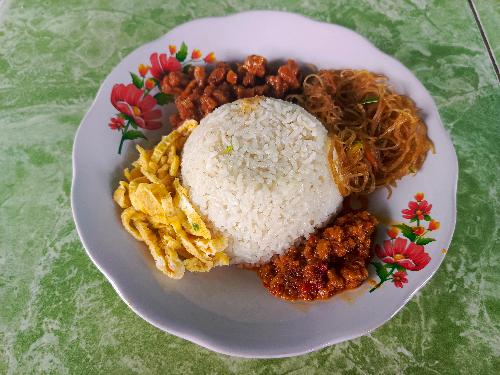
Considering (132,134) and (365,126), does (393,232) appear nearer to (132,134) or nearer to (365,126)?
(365,126)

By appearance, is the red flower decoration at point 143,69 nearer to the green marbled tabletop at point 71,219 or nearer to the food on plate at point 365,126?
the green marbled tabletop at point 71,219

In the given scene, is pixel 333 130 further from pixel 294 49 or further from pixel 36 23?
pixel 36 23

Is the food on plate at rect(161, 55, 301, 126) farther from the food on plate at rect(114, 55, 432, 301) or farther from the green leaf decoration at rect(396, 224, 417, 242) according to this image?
the green leaf decoration at rect(396, 224, 417, 242)

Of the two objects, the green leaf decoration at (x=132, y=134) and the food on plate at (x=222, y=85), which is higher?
the food on plate at (x=222, y=85)

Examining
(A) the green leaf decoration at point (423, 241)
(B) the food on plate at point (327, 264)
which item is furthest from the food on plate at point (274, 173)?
(A) the green leaf decoration at point (423, 241)

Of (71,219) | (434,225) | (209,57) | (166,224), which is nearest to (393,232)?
(434,225)

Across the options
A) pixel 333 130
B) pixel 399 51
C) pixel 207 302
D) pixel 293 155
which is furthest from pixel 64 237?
pixel 399 51
